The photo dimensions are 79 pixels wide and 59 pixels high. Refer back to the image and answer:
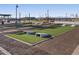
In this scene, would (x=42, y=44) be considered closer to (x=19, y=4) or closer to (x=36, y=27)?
(x=36, y=27)

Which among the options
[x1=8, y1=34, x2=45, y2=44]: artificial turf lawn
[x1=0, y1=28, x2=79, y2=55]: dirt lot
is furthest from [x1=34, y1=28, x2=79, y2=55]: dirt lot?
[x1=8, y1=34, x2=45, y2=44]: artificial turf lawn

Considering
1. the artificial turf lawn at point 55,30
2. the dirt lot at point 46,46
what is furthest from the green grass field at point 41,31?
the dirt lot at point 46,46

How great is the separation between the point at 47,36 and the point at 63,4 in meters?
1.16

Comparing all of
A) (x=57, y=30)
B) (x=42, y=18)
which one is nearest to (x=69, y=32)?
(x=57, y=30)

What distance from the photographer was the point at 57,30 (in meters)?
8.03

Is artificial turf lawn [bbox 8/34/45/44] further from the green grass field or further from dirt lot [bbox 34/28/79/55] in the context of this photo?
dirt lot [bbox 34/28/79/55]

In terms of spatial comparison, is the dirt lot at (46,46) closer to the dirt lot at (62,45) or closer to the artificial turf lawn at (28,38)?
the dirt lot at (62,45)

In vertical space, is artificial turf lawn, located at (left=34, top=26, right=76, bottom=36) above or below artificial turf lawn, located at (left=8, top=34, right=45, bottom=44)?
above

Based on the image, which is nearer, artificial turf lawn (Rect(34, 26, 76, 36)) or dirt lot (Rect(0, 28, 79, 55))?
dirt lot (Rect(0, 28, 79, 55))

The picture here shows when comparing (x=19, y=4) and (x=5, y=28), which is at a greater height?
(x=19, y=4)

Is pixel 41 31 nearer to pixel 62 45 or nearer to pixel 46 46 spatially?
pixel 46 46

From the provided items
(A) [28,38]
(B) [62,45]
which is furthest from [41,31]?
(B) [62,45]

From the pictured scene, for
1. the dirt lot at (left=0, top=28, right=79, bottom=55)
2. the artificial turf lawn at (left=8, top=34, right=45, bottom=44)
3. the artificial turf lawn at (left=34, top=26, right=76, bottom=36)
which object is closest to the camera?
the dirt lot at (left=0, top=28, right=79, bottom=55)

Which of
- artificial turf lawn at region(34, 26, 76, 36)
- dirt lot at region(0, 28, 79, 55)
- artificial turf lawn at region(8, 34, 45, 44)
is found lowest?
dirt lot at region(0, 28, 79, 55)
